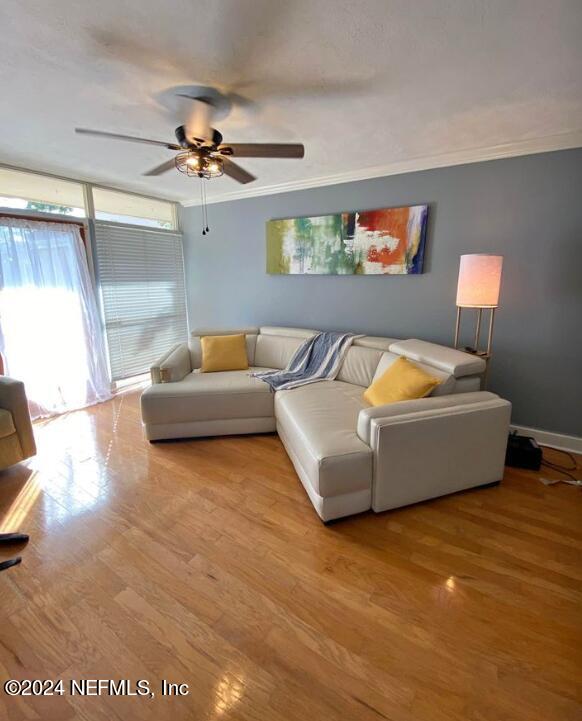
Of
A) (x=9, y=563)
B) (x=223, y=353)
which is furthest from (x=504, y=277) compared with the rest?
(x=9, y=563)

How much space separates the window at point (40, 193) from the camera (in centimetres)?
300

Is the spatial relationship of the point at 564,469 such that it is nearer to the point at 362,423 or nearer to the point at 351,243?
the point at 362,423

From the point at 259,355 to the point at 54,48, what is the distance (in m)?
2.69

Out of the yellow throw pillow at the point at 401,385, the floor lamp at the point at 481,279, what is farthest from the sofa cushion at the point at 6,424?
the floor lamp at the point at 481,279

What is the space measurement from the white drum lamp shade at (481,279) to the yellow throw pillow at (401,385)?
2.11 ft

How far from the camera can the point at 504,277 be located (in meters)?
2.73

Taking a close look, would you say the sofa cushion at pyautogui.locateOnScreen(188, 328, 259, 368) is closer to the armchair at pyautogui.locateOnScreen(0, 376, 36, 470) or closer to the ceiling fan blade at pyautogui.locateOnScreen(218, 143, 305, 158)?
the armchair at pyautogui.locateOnScreen(0, 376, 36, 470)

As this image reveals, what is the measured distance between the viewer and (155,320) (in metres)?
4.49

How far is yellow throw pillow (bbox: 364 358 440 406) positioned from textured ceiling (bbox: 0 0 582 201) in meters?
1.62

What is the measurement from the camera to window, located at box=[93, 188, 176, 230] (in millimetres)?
3764

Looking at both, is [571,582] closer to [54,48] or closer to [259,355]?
[259,355]

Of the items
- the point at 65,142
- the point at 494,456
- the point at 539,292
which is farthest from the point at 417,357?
the point at 65,142

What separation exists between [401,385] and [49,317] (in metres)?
3.36

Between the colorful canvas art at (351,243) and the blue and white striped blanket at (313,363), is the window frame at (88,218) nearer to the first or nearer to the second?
the colorful canvas art at (351,243)
